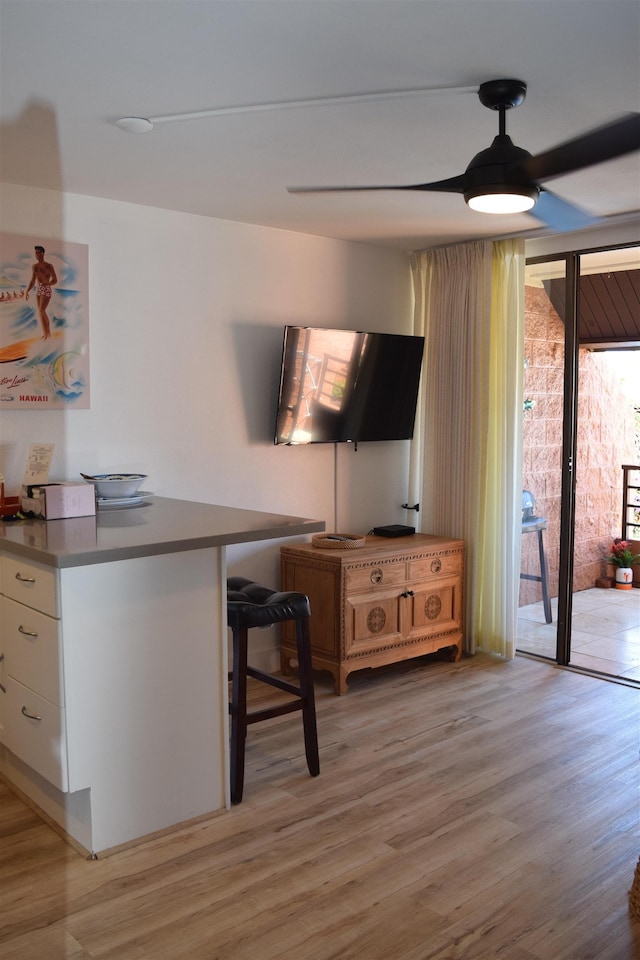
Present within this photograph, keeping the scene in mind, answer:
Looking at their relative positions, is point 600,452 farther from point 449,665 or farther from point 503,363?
point 449,665

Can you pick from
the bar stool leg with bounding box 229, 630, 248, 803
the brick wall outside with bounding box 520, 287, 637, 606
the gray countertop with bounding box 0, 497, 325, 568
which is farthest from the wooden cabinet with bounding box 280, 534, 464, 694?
the bar stool leg with bounding box 229, 630, 248, 803

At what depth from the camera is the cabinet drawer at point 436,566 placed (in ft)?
14.5

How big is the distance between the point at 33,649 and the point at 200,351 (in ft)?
6.38

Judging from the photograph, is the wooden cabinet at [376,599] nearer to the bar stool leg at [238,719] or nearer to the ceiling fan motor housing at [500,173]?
the bar stool leg at [238,719]

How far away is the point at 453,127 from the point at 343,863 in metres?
2.41

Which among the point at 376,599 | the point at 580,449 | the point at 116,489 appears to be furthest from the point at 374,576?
the point at 580,449

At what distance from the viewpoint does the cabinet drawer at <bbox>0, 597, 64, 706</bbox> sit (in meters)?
2.49

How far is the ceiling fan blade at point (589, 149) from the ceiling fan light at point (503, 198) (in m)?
0.07

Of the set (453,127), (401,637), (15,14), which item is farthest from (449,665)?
(15,14)

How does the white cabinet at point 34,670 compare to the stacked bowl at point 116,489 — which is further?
the stacked bowl at point 116,489

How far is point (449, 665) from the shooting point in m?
4.57

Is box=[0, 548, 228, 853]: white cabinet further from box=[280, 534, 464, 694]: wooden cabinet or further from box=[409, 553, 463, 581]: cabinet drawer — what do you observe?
box=[409, 553, 463, 581]: cabinet drawer

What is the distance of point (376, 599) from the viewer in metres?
4.23

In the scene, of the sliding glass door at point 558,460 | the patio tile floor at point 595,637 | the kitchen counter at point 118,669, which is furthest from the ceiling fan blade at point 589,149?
the patio tile floor at point 595,637
